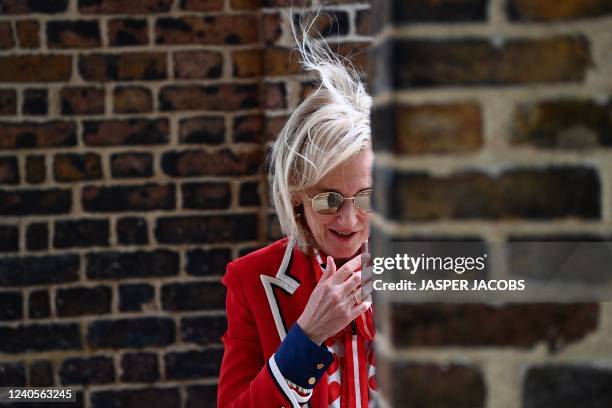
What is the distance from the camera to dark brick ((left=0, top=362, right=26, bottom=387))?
2912mm

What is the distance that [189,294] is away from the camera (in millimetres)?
2922

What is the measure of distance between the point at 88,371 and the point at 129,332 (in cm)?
22

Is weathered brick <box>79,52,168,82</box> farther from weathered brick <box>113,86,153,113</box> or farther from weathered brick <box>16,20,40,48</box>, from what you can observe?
weathered brick <box>16,20,40,48</box>

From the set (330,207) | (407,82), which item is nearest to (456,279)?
(407,82)

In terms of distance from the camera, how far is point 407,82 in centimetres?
86

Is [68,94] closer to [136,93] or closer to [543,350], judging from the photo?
[136,93]

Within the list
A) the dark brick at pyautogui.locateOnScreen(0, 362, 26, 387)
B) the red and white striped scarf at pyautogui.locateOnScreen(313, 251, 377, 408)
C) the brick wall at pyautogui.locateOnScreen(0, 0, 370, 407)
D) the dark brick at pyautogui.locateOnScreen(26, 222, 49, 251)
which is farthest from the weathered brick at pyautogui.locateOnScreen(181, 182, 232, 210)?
the red and white striped scarf at pyautogui.locateOnScreen(313, 251, 377, 408)

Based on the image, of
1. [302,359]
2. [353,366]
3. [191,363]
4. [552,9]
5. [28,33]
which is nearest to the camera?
[552,9]

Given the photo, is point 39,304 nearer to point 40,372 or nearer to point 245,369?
point 40,372

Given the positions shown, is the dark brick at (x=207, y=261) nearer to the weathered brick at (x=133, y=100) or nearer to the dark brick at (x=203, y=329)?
the dark brick at (x=203, y=329)

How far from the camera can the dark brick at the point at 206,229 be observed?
290 cm

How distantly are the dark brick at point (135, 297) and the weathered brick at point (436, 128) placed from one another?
2.21m

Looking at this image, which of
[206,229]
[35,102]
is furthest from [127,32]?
[206,229]

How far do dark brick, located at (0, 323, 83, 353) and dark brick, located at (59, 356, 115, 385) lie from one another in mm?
73
